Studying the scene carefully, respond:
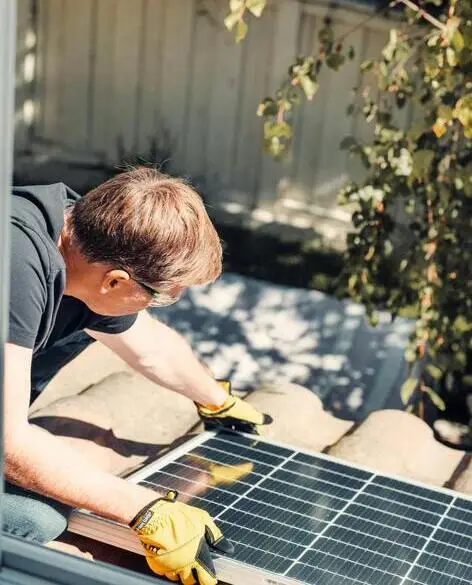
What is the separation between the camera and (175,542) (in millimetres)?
2910

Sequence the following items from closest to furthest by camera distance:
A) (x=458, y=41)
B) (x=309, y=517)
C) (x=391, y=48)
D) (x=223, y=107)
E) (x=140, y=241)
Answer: (x=140, y=241), (x=309, y=517), (x=458, y=41), (x=391, y=48), (x=223, y=107)

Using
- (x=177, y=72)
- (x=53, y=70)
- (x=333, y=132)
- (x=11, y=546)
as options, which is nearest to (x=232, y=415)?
(x=11, y=546)

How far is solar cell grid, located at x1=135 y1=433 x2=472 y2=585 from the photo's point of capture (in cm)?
307

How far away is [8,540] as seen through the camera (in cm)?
213

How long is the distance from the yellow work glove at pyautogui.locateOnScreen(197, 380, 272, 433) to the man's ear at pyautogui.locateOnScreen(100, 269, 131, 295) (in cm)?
103

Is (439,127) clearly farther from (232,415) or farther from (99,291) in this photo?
(99,291)

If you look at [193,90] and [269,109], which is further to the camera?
[193,90]

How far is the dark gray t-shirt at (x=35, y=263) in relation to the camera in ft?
9.80

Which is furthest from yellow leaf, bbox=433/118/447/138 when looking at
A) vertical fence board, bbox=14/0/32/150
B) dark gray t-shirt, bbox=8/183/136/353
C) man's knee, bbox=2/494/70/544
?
vertical fence board, bbox=14/0/32/150

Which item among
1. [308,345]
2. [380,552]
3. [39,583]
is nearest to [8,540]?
[39,583]

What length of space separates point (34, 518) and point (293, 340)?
4023 mm

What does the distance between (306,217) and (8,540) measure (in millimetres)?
7029

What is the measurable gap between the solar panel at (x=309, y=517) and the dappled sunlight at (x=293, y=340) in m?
2.15

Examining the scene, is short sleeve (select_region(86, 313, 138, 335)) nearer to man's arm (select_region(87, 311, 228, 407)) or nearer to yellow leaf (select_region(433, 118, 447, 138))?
man's arm (select_region(87, 311, 228, 407))
